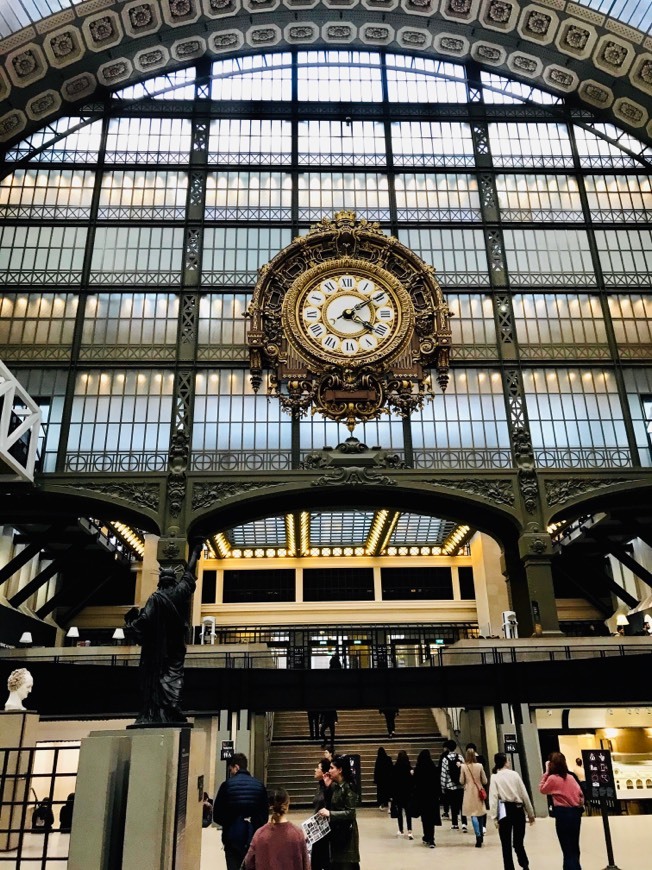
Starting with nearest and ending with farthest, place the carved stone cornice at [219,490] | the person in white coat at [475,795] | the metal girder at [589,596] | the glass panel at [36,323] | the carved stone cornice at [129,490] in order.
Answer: the person in white coat at [475,795] → the carved stone cornice at [129,490] → the carved stone cornice at [219,490] → the glass panel at [36,323] → the metal girder at [589,596]

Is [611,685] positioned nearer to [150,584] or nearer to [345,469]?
[345,469]

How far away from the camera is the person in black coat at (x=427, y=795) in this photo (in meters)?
13.0

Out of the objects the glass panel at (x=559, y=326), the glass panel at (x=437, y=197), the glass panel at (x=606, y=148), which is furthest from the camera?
the glass panel at (x=606, y=148)

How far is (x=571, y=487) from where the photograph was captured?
24.4 meters

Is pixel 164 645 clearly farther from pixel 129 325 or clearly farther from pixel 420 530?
pixel 420 530

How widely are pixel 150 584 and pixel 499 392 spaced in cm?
1892

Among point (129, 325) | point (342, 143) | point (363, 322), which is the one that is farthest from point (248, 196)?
point (363, 322)

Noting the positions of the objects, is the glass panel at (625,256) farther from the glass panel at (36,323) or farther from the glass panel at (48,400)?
the glass panel at (48,400)

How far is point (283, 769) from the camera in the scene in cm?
2384

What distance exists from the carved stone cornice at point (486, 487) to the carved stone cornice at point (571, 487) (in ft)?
4.16

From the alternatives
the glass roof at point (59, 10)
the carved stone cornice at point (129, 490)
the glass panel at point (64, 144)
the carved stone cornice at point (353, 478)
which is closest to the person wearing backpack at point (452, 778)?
the carved stone cornice at point (353, 478)

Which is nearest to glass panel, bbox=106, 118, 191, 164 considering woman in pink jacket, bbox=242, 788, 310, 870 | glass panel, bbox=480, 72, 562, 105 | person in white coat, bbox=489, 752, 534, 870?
glass panel, bbox=480, 72, 562, 105

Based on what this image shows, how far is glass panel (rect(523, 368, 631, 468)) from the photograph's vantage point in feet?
82.2

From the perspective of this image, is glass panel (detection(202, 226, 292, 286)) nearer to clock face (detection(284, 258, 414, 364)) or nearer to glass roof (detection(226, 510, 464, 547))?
clock face (detection(284, 258, 414, 364))
